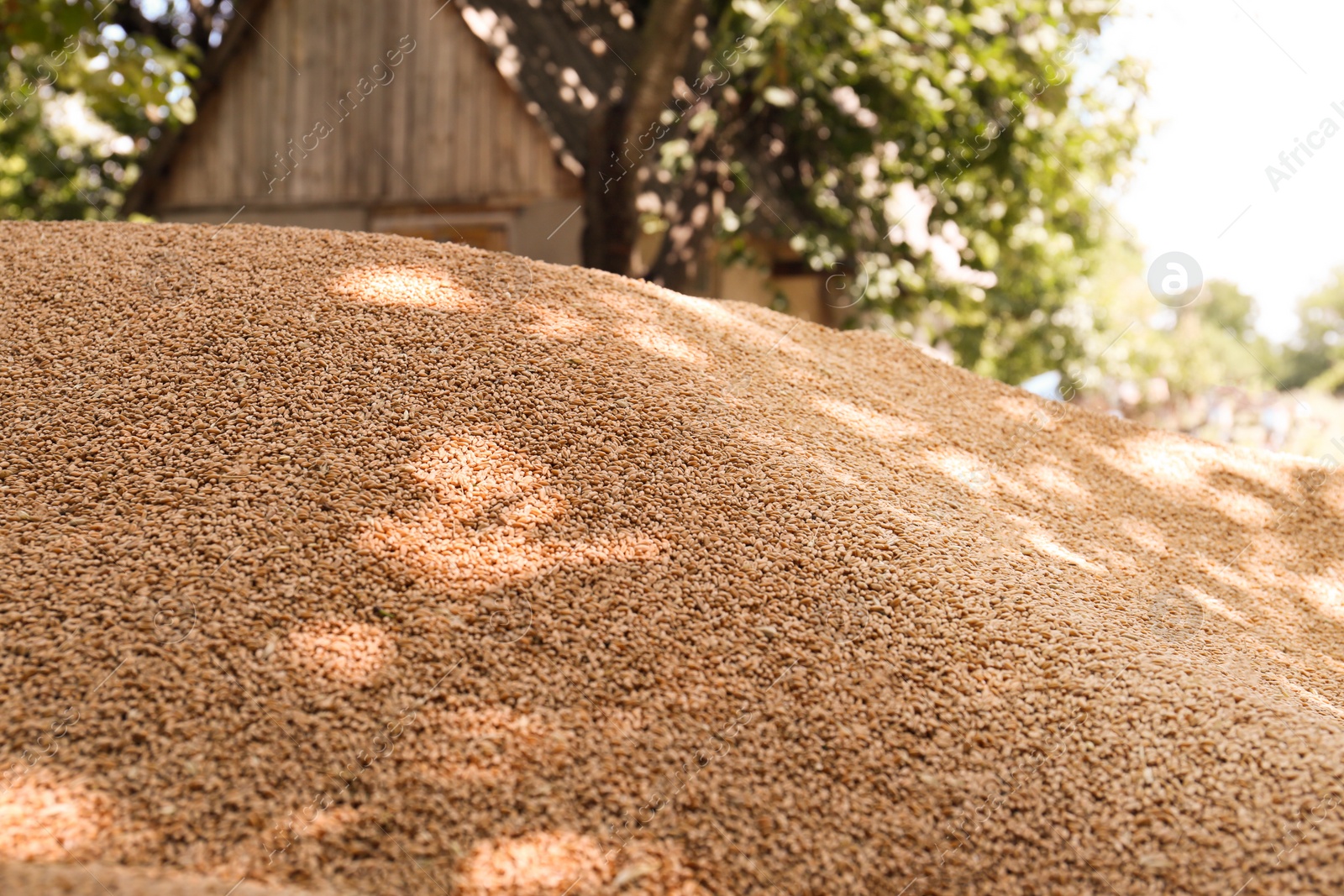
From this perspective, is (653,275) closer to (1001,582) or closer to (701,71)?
(701,71)

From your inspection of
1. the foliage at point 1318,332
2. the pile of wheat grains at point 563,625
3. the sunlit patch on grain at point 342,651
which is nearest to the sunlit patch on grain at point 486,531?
the pile of wheat grains at point 563,625

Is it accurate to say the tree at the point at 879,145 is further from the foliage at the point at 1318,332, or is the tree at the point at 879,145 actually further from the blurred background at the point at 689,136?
the foliage at the point at 1318,332

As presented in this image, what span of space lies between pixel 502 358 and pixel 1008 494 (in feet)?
5.20

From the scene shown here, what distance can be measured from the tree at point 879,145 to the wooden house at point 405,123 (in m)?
0.75

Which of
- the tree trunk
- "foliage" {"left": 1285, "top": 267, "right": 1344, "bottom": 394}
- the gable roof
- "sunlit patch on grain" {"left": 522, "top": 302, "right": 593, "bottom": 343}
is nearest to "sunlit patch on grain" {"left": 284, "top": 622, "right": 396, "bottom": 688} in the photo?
"sunlit patch on grain" {"left": 522, "top": 302, "right": 593, "bottom": 343}

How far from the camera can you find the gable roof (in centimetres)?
693

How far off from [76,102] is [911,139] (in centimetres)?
1315

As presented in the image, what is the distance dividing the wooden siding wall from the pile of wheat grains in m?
4.30

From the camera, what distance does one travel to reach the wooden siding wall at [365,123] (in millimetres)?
7195

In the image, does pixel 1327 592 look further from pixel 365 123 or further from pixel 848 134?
pixel 365 123

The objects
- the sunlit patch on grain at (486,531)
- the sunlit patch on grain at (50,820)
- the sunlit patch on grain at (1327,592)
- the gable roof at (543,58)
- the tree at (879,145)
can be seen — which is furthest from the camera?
the gable roof at (543,58)

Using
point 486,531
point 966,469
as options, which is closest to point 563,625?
point 486,531

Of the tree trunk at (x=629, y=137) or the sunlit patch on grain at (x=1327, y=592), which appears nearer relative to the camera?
the sunlit patch on grain at (x=1327, y=592)

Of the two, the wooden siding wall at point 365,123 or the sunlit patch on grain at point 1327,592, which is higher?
the wooden siding wall at point 365,123
